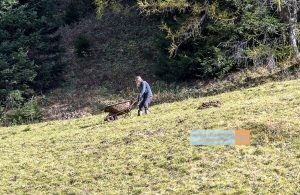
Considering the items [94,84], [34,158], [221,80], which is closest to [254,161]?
[34,158]

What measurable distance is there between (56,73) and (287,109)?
70.9ft

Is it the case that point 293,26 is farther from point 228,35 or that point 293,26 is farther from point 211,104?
point 211,104

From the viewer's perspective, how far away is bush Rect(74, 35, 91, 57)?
131 feet

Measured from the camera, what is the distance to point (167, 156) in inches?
591

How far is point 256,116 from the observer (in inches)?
663

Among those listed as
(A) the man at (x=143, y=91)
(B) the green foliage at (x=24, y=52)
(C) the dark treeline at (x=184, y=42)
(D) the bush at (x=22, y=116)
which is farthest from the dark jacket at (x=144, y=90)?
(B) the green foliage at (x=24, y=52)

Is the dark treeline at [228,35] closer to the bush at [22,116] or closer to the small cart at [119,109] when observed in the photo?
the small cart at [119,109]

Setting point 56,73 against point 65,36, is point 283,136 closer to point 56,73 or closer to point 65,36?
point 56,73

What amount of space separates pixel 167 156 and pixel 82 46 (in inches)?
1032

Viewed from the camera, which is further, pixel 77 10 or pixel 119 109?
pixel 77 10

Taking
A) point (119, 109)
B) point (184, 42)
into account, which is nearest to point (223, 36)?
point (184, 42)

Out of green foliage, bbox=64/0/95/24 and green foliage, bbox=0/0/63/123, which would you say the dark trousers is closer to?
green foliage, bbox=0/0/63/123

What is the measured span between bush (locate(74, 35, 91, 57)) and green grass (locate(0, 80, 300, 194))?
751 inches

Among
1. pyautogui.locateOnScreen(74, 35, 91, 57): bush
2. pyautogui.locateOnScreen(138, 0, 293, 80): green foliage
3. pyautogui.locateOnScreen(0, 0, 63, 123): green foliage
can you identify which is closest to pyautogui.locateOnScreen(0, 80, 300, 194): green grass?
pyautogui.locateOnScreen(138, 0, 293, 80): green foliage
